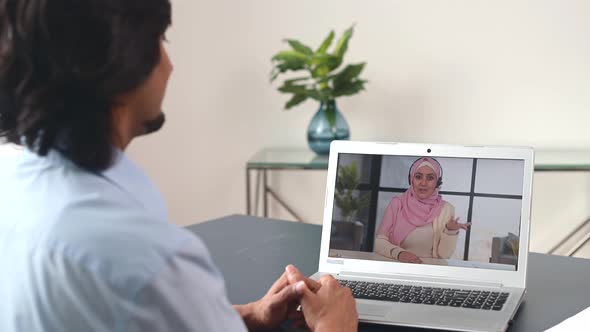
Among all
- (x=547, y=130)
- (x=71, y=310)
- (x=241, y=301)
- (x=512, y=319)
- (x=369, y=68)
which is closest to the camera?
(x=71, y=310)

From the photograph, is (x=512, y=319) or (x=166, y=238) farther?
(x=512, y=319)

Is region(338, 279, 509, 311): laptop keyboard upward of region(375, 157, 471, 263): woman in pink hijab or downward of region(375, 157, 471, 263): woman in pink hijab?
downward

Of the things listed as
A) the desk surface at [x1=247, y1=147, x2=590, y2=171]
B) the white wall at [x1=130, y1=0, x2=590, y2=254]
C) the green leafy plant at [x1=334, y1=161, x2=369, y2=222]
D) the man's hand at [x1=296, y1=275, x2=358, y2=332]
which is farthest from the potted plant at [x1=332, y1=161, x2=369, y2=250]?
the white wall at [x1=130, y1=0, x2=590, y2=254]

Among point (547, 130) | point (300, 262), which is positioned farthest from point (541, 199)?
point (300, 262)

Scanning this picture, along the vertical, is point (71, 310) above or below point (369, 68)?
below

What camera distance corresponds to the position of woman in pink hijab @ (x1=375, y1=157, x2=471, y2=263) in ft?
4.06

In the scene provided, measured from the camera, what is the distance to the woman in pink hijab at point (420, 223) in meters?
1.24

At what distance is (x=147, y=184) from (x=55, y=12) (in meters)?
0.21

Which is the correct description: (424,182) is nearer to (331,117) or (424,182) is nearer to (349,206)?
(349,206)

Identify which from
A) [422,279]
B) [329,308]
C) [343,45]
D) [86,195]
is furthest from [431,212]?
[343,45]

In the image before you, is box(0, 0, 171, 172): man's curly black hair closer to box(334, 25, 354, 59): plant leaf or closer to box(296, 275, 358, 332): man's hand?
box(296, 275, 358, 332): man's hand

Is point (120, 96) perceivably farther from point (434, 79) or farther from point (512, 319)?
point (434, 79)

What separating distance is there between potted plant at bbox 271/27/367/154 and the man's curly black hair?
2112mm

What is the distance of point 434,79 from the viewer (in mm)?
2973
